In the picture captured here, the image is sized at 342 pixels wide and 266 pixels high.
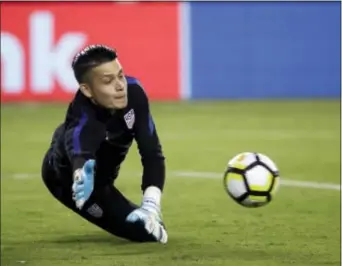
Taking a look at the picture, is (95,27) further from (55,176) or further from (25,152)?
(55,176)

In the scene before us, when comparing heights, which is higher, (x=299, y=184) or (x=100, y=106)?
(x=100, y=106)

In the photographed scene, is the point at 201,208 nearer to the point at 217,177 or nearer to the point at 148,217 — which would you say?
the point at 217,177

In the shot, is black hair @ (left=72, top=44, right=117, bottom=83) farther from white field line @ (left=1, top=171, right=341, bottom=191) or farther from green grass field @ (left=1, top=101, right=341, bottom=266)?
white field line @ (left=1, top=171, right=341, bottom=191)

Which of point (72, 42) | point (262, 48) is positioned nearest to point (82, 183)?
point (72, 42)

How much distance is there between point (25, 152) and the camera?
1303 centimetres

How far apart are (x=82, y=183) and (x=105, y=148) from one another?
0.99m

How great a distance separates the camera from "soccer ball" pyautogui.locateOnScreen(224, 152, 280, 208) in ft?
21.5

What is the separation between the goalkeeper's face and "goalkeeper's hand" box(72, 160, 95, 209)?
469 millimetres

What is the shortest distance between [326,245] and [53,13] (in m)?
13.5

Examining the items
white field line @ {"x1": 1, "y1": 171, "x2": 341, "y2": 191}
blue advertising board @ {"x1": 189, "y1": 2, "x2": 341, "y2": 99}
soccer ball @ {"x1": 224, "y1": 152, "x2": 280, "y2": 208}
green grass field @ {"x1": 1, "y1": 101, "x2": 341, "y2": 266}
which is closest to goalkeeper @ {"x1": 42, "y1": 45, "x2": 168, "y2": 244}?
green grass field @ {"x1": 1, "y1": 101, "x2": 341, "y2": 266}

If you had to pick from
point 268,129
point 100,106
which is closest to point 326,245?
point 100,106

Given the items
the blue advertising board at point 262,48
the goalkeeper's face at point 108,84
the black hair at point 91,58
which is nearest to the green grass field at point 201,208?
the goalkeeper's face at point 108,84

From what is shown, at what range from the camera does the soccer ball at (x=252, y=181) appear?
654 cm

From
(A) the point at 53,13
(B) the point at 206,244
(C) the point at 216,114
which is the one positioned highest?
(B) the point at 206,244
